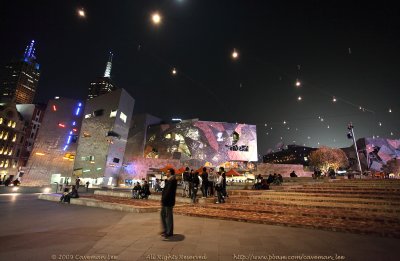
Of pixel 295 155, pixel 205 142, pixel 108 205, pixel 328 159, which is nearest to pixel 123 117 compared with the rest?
pixel 205 142

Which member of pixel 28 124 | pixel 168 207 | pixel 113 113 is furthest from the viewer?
pixel 28 124

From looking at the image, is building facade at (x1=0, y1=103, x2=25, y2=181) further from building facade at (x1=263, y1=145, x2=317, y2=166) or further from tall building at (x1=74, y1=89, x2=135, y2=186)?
building facade at (x1=263, y1=145, x2=317, y2=166)

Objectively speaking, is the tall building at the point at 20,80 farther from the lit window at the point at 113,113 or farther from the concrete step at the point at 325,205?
the concrete step at the point at 325,205

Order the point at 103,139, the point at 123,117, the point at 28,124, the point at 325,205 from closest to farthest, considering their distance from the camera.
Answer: the point at 325,205, the point at 103,139, the point at 123,117, the point at 28,124

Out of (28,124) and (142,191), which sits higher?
(28,124)

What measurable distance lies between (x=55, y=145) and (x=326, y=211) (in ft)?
157

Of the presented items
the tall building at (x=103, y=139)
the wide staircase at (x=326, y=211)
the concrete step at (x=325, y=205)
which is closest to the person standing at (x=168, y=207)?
the wide staircase at (x=326, y=211)

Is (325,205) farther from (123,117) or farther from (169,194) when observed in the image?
(123,117)

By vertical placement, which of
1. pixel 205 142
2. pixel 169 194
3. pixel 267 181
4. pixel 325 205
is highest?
pixel 205 142

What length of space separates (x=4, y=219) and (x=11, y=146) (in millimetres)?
67799

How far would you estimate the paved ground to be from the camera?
4.03 metres

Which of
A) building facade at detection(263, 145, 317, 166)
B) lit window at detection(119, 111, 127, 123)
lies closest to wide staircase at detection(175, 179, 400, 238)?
lit window at detection(119, 111, 127, 123)

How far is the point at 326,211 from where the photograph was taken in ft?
28.6

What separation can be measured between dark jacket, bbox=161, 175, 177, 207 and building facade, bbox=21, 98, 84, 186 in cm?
4157
